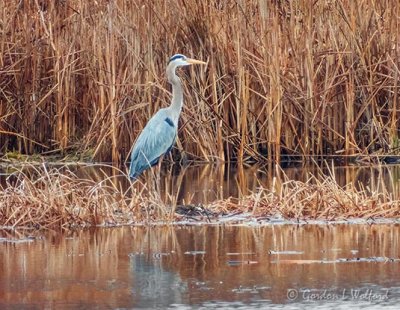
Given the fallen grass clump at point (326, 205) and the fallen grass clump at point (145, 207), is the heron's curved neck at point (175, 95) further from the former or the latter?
the fallen grass clump at point (326, 205)

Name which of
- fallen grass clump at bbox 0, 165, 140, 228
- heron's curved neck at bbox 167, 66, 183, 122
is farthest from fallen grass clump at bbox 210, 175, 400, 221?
heron's curved neck at bbox 167, 66, 183, 122

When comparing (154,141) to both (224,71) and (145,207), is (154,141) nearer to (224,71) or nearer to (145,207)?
(145,207)

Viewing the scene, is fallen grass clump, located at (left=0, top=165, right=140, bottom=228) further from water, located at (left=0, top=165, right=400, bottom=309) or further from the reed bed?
the reed bed

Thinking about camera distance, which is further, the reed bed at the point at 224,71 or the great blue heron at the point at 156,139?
the reed bed at the point at 224,71

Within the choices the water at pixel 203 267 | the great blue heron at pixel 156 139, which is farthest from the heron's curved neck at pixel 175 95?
the water at pixel 203 267

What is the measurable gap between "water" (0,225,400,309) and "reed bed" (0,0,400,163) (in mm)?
5002

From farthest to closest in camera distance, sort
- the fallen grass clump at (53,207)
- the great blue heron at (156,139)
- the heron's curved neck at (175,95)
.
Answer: the heron's curved neck at (175,95) < the great blue heron at (156,139) < the fallen grass clump at (53,207)

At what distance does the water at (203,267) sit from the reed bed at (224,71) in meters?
5.00

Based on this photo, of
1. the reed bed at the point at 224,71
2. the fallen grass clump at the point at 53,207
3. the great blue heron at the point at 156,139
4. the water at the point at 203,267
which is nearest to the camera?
the water at the point at 203,267

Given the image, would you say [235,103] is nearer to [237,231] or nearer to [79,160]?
[79,160]

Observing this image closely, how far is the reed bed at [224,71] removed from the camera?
13.4 metres

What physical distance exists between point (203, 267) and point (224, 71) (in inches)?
276

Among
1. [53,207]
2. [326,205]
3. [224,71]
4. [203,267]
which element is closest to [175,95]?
[224,71]

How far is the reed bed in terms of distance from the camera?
13.4 m
